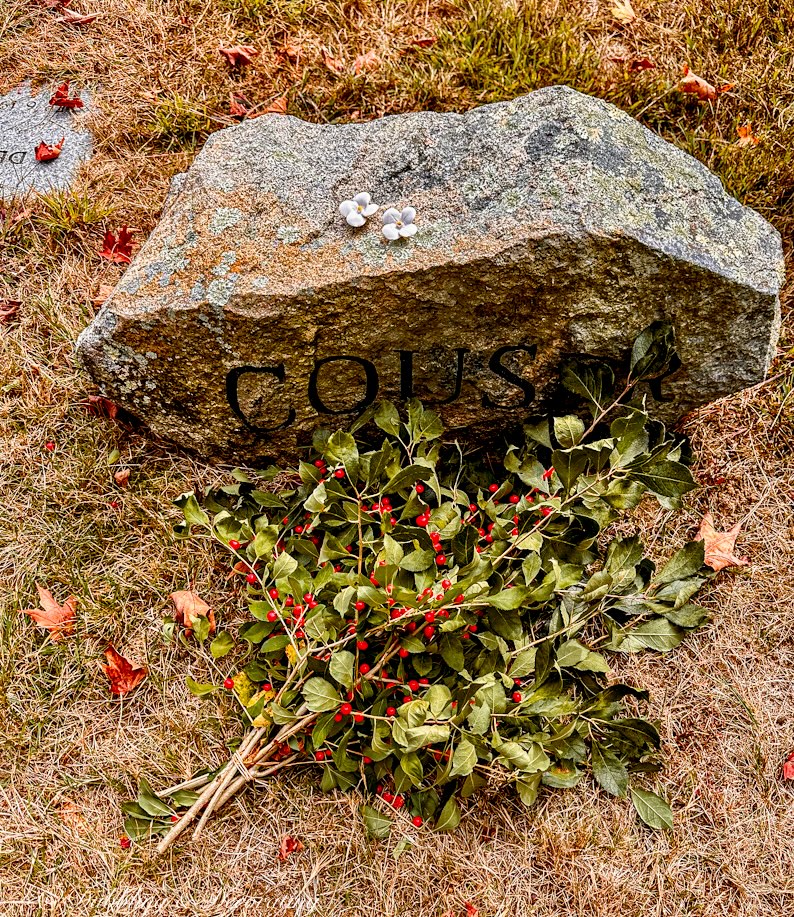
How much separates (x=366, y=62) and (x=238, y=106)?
542 millimetres

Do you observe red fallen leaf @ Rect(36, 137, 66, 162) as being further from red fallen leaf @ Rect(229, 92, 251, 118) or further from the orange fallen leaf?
the orange fallen leaf

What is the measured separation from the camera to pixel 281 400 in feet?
8.20

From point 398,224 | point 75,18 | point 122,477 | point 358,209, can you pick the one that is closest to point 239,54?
point 75,18

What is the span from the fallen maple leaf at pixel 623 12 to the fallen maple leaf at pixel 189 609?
9.34 ft

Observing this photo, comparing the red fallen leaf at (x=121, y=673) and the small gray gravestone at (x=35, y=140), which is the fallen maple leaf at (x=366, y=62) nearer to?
the small gray gravestone at (x=35, y=140)

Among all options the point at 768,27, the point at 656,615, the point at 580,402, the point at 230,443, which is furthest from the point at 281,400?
the point at 768,27

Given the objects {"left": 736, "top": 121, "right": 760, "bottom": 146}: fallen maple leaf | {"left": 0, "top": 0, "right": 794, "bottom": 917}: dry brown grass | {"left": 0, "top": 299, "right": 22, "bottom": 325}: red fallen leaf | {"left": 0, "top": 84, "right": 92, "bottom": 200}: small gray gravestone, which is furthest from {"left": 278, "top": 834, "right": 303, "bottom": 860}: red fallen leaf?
{"left": 736, "top": 121, "right": 760, "bottom": 146}: fallen maple leaf

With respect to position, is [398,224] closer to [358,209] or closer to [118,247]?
[358,209]

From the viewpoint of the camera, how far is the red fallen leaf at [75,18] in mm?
3246

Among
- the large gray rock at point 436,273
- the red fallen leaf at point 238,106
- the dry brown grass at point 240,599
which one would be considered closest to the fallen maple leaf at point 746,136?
the dry brown grass at point 240,599

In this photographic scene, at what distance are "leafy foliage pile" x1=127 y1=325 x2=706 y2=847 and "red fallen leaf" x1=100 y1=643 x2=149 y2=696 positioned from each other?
28 centimetres

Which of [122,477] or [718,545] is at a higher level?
[122,477]

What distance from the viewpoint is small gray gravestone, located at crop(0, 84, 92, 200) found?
3.09m

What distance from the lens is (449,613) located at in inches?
88.8
